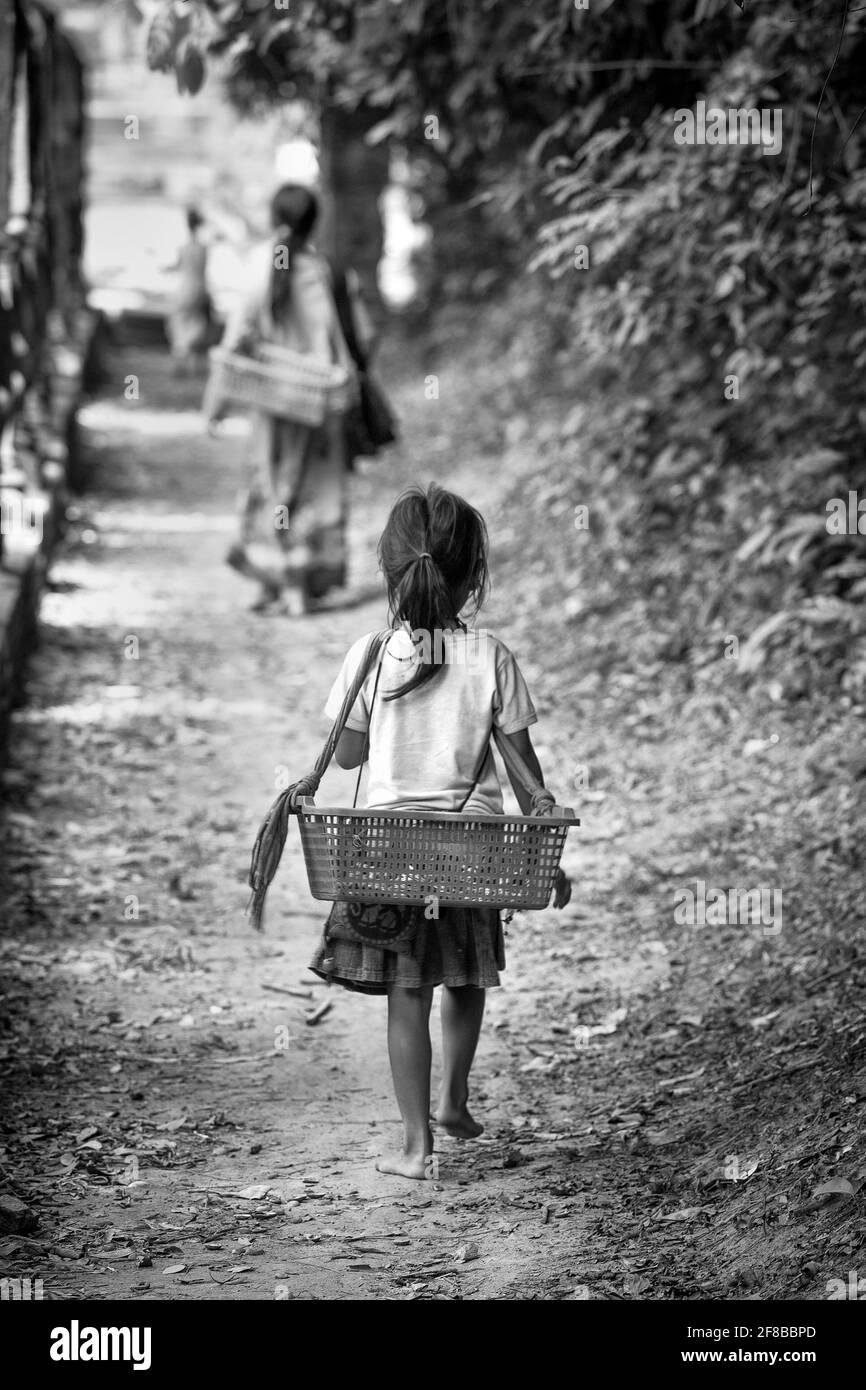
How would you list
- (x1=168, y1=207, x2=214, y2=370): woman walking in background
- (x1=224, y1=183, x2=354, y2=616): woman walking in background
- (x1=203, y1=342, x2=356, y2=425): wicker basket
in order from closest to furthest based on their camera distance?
(x1=203, y1=342, x2=356, y2=425): wicker basket → (x1=224, y1=183, x2=354, y2=616): woman walking in background → (x1=168, y1=207, x2=214, y2=370): woman walking in background

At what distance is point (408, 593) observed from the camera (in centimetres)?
471

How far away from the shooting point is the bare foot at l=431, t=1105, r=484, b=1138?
5074mm

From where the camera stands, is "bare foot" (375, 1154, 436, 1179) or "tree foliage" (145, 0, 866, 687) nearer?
"bare foot" (375, 1154, 436, 1179)

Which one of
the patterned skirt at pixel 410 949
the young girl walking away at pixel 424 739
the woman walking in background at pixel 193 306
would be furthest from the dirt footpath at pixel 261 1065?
the woman walking in background at pixel 193 306

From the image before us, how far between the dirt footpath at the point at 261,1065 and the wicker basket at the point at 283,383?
1820mm

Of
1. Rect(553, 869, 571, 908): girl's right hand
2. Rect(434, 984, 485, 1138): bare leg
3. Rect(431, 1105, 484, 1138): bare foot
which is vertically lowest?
Rect(431, 1105, 484, 1138): bare foot

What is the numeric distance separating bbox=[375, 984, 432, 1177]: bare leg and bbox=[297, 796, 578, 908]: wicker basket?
41cm

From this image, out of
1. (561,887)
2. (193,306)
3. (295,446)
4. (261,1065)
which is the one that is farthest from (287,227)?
(193,306)

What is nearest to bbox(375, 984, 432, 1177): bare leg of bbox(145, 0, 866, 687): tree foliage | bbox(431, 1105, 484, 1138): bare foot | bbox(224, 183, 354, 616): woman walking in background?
bbox(431, 1105, 484, 1138): bare foot

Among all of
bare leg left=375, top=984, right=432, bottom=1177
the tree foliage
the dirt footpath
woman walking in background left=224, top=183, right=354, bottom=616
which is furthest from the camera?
woman walking in background left=224, top=183, right=354, bottom=616

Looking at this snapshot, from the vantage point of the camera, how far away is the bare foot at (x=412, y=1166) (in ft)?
16.1

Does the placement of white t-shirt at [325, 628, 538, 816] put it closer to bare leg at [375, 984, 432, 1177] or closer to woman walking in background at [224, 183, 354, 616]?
bare leg at [375, 984, 432, 1177]

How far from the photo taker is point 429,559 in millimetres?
4691

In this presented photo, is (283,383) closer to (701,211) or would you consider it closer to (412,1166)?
(701,211)
